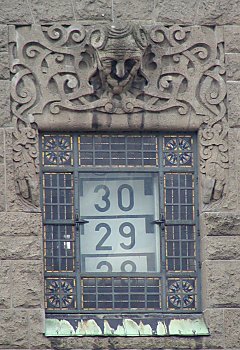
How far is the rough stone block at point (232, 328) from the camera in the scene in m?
32.8

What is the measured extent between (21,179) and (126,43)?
6.20 ft

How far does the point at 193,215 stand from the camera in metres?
33.4

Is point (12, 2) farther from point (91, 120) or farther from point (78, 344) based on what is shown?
point (78, 344)

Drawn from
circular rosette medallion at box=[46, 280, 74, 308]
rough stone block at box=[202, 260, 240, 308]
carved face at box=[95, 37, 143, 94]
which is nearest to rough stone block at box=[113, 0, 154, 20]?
carved face at box=[95, 37, 143, 94]

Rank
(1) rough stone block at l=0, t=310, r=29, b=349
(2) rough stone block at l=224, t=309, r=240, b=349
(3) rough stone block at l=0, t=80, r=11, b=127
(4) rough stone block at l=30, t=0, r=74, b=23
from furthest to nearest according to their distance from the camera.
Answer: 1. (4) rough stone block at l=30, t=0, r=74, b=23
2. (3) rough stone block at l=0, t=80, r=11, b=127
3. (2) rough stone block at l=224, t=309, r=240, b=349
4. (1) rough stone block at l=0, t=310, r=29, b=349

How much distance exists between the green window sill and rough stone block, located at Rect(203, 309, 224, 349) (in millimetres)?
72

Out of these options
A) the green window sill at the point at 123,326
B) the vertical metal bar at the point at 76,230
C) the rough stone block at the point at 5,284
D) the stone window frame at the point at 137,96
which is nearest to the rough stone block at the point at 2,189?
the stone window frame at the point at 137,96

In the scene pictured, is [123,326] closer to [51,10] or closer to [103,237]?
[103,237]

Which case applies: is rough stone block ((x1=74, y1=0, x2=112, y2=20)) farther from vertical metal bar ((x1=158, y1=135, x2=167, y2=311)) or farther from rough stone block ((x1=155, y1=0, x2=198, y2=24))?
vertical metal bar ((x1=158, y1=135, x2=167, y2=311))

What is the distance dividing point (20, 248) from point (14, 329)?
897 mm

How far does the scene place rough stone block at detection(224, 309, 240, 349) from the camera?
3284 centimetres

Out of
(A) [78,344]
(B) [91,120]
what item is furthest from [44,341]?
(B) [91,120]

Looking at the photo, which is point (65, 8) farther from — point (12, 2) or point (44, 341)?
point (44, 341)

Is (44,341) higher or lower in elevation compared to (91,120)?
lower
